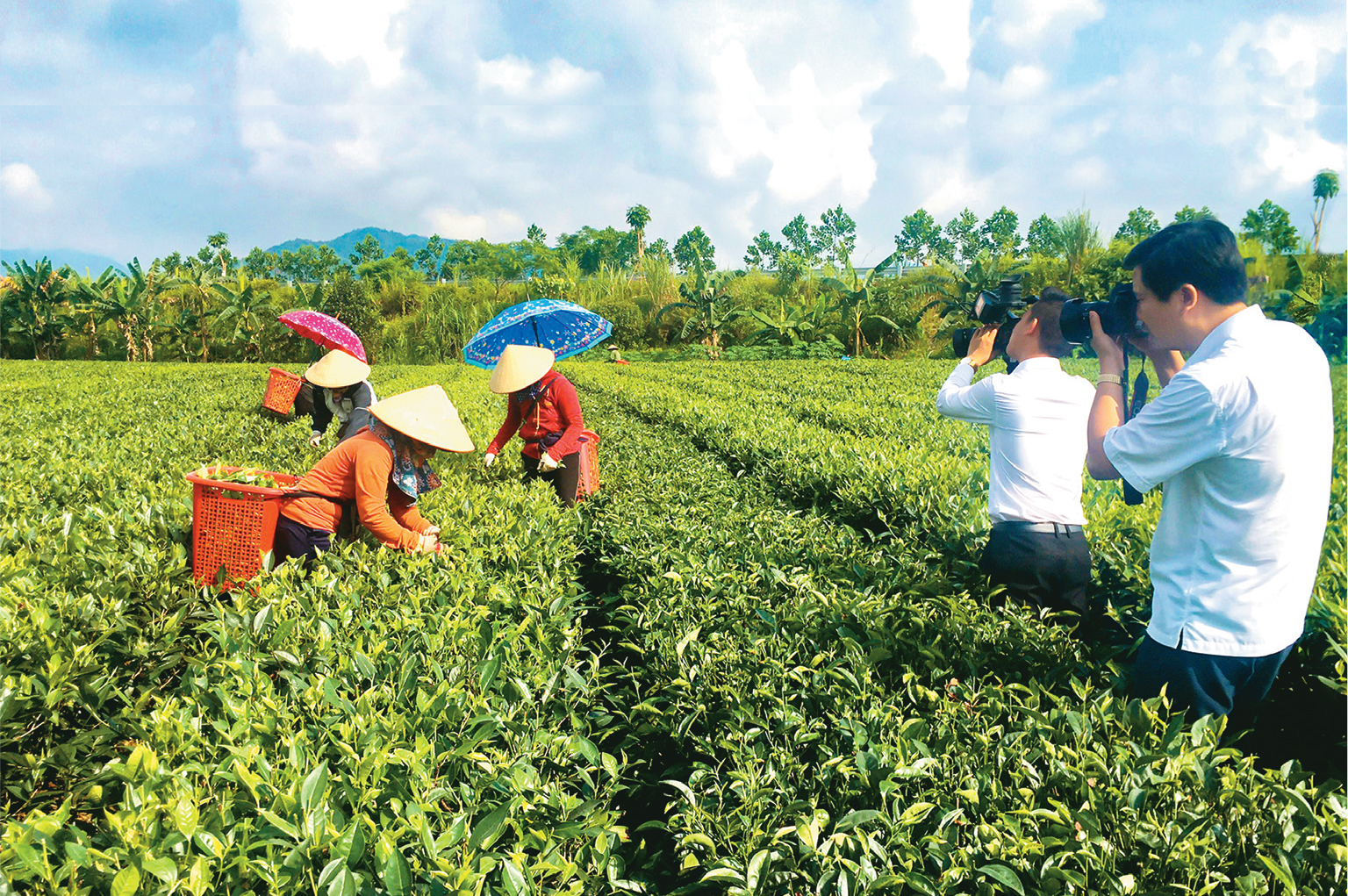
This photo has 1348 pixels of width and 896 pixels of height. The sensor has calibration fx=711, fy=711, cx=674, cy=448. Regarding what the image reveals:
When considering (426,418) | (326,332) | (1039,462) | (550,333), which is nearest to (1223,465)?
(1039,462)

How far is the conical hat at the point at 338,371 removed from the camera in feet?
14.8

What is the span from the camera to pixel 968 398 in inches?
110

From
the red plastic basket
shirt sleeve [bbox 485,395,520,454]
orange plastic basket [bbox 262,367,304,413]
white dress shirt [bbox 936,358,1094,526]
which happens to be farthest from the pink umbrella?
white dress shirt [bbox 936,358,1094,526]

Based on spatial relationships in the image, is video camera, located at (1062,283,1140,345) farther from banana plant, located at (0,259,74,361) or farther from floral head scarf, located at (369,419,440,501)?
banana plant, located at (0,259,74,361)

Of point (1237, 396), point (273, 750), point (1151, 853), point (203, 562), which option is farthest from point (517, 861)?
point (203, 562)

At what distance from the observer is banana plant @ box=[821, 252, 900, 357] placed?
26297 millimetres

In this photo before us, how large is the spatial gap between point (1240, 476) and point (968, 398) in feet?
3.93

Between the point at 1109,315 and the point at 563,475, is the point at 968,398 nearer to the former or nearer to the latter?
the point at 1109,315

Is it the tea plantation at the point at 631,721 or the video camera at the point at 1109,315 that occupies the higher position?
the video camera at the point at 1109,315

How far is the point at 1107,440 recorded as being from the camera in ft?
5.94

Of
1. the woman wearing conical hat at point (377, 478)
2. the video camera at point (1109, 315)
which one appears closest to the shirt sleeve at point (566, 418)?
the woman wearing conical hat at point (377, 478)

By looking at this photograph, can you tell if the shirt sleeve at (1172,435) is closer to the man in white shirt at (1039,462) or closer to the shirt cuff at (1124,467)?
the shirt cuff at (1124,467)

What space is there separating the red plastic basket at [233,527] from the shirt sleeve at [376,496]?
1.13 ft

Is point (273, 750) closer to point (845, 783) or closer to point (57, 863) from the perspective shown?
point (57, 863)
